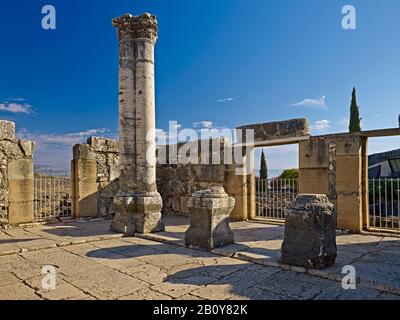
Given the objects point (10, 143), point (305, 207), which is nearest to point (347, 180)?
point (305, 207)

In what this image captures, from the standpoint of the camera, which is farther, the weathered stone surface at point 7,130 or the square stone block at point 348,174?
the weathered stone surface at point 7,130

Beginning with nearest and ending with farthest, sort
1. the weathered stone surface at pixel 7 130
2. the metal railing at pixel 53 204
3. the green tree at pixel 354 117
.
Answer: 1. the weathered stone surface at pixel 7 130
2. the metal railing at pixel 53 204
3. the green tree at pixel 354 117

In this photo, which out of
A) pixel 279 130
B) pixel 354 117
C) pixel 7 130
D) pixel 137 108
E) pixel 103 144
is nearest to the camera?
pixel 137 108

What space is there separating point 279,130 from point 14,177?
7.67 metres

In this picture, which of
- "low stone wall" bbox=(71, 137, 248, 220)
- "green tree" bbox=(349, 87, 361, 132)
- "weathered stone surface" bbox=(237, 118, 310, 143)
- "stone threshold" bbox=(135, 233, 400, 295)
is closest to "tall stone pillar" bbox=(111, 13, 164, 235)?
"stone threshold" bbox=(135, 233, 400, 295)

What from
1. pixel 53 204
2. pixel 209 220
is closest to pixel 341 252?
pixel 209 220

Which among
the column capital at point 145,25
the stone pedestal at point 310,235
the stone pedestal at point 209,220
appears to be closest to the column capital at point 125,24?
the column capital at point 145,25

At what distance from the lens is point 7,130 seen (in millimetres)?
8125

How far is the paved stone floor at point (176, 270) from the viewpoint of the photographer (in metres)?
3.36

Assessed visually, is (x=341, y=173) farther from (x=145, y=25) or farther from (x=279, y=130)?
(x=145, y=25)

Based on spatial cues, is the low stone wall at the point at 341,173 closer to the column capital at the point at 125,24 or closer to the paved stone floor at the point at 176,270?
the paved stone floor at the point at 176,270

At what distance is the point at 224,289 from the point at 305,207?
5.57 feet

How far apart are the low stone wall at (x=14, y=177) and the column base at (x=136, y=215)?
315 cm
